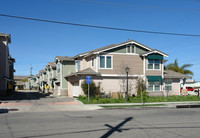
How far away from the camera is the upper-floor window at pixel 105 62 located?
29.0m

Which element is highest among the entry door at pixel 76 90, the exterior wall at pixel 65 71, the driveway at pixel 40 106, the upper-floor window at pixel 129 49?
the upper-floor window at pixel 129 49

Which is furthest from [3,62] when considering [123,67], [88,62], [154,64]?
[154,64]

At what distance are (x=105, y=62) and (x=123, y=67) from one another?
242 cm

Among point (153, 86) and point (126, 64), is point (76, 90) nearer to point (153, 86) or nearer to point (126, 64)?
point (126, 64)

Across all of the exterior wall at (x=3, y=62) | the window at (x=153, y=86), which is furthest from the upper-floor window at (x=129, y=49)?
the exterior wall at (x=3, y=62)

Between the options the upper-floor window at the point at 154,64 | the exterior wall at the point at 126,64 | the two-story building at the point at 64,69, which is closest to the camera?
the exterior wall at the point at 126,64

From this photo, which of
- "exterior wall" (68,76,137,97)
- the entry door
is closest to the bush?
"exterior wall" (68,76,137,97)

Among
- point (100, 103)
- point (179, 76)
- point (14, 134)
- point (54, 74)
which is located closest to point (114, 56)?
point (100, 103)

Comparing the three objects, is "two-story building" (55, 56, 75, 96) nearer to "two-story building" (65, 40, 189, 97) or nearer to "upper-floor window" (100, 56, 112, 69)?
"two-story building" (65, 40, 189, 97)

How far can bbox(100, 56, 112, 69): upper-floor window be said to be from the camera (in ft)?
95.2

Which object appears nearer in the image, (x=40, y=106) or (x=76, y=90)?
(x=40, y=106)

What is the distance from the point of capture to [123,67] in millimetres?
29531

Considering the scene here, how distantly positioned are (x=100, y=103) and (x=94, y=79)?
18.9ft

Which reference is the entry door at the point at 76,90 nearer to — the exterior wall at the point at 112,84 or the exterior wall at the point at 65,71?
the exterior wall at the point at 112,84
